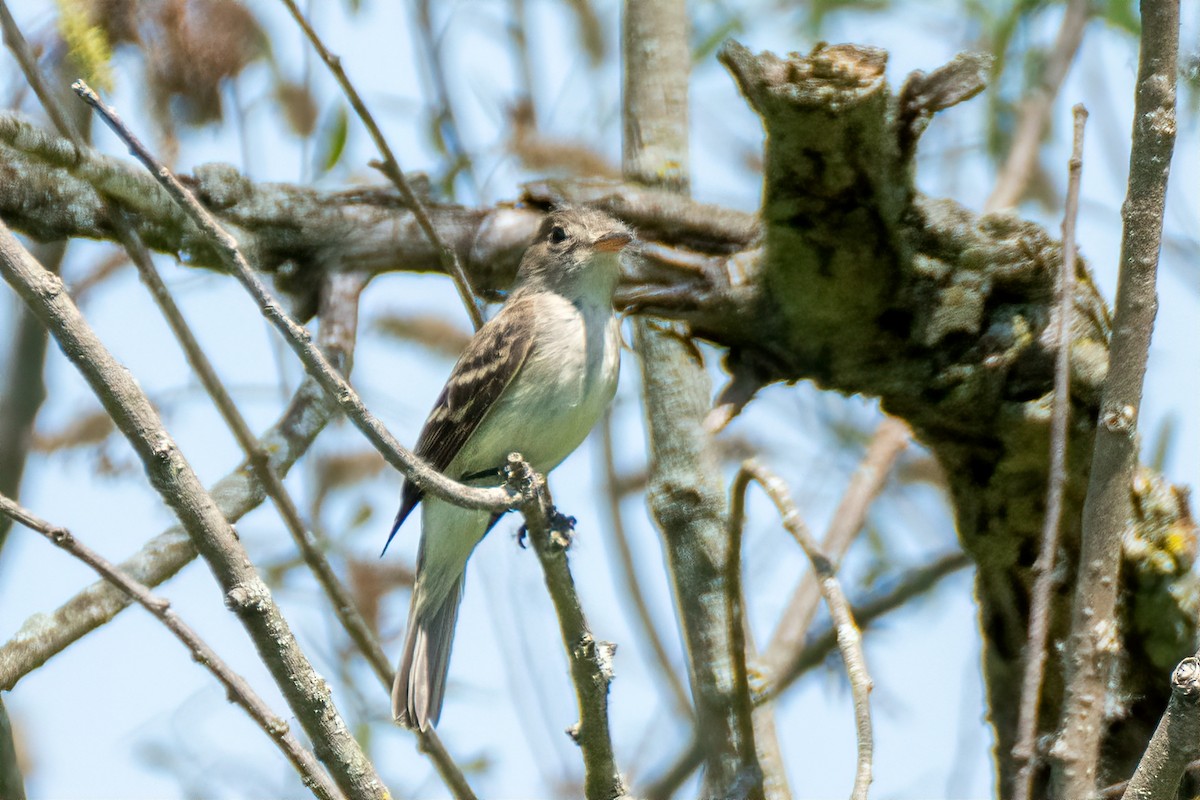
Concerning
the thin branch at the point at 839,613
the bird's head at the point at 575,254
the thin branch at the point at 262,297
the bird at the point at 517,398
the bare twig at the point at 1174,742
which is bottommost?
the bare twig at the point at 1174,742

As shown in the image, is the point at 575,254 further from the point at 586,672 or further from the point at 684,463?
the point at 586,672

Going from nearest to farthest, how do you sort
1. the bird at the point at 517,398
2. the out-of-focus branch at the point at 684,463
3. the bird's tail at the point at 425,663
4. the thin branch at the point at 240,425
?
the thin branch at the point at 240,425 < the out-of-focus branch at the point at 684,463 < the bird's tail at the point at 425,663 < the bird at the point at 517,398

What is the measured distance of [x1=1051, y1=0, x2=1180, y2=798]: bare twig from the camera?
2.63 meters

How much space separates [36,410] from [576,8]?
381 cm

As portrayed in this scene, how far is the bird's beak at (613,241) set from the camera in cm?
416

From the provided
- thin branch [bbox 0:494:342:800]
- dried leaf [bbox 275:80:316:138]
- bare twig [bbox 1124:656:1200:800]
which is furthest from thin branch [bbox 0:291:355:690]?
bare twig [bbox 1124:656:1200:800]

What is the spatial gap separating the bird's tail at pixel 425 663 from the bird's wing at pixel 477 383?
47cm

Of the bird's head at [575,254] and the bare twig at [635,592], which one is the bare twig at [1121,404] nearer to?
→ the bird's head at [575,254]

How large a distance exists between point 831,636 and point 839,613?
2.69 meters

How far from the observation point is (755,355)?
152 inches

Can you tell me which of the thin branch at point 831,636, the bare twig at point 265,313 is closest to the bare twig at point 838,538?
the thin branch at point 831,636

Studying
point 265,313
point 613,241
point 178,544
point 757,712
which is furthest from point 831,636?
point 265,313

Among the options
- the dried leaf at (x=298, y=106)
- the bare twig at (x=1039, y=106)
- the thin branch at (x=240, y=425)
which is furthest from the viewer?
the bare twig at (x=1039, y=106)

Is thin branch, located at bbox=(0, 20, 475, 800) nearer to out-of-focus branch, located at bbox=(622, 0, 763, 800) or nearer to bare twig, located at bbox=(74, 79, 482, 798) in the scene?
bare twig, located at bbox=(74, 79, 482, 798)
